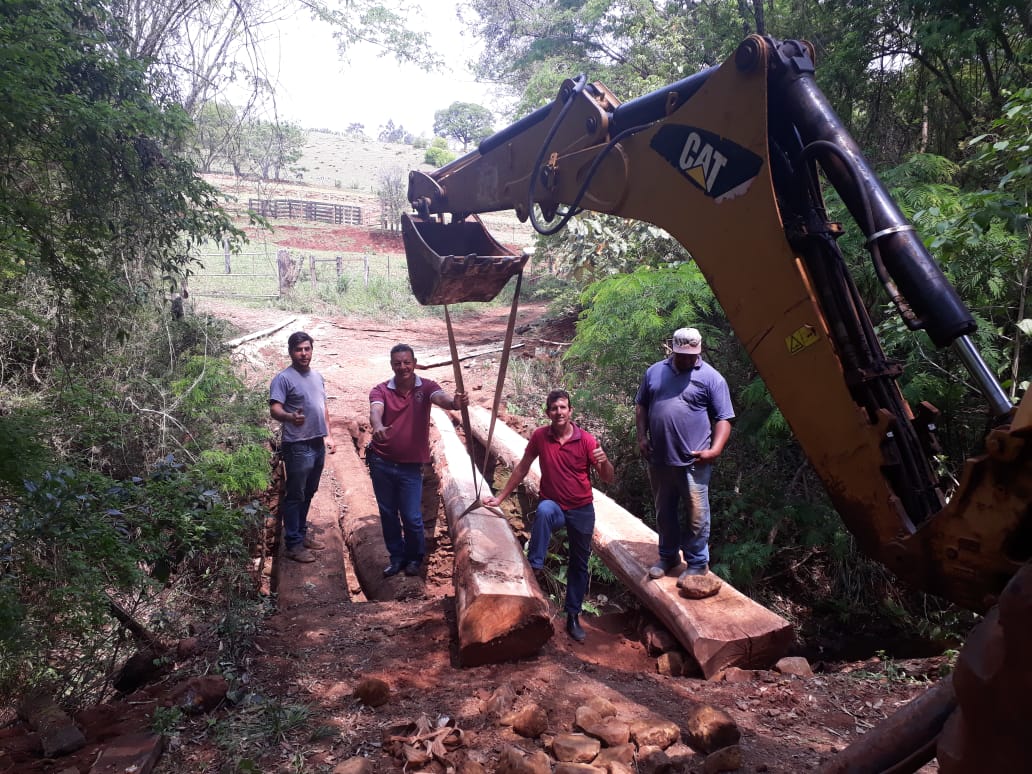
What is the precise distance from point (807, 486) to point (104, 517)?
18.4 ft

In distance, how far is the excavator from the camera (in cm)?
177

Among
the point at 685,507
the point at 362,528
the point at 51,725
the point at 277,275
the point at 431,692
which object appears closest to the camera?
the point at 51,725

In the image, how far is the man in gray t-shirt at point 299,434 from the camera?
6.08 m

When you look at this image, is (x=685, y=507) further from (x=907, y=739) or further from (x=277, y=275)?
(x=277, y=275)

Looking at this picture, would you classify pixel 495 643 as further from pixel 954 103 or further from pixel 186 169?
pixel 954 103

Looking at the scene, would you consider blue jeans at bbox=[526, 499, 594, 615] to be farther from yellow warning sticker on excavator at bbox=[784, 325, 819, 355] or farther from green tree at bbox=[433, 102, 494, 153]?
green tree at bbox=[433, 102, 494, 153]

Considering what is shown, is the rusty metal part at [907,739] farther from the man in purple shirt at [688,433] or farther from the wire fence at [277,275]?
the wire fence at [277,275]

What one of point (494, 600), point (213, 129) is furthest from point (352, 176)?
point (494, 600)

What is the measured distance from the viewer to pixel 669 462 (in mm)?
4883

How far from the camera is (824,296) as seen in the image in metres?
2.43

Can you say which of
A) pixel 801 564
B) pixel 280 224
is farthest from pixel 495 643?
pixel 280 224

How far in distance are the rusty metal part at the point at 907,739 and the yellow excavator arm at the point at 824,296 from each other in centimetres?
33

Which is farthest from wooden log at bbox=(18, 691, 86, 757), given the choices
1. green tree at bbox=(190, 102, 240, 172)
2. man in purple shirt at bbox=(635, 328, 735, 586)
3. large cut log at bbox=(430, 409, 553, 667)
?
green tree at bbox=(190, 102, 240, 172)

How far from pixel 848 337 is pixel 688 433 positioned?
2.48 m
